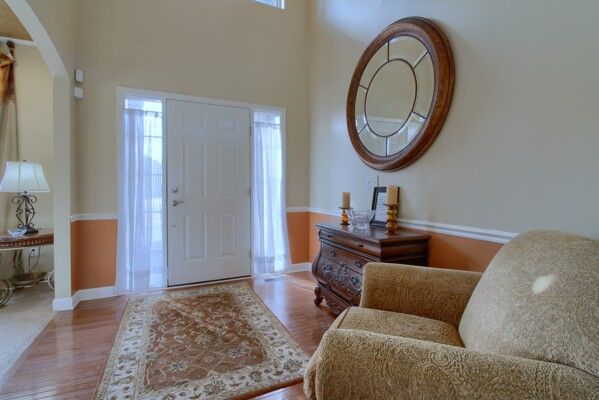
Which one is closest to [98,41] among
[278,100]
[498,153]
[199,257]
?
[278,100]

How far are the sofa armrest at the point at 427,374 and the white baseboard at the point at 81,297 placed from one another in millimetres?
2805

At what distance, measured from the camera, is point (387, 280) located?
5.05 ft

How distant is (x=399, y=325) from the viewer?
132 centimetres

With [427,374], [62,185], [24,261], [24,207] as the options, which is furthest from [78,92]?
[427,374]

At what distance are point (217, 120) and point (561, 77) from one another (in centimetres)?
297

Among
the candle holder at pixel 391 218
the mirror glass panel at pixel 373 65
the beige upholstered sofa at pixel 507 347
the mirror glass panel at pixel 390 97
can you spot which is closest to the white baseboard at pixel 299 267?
the candle holder at pixel 391 218

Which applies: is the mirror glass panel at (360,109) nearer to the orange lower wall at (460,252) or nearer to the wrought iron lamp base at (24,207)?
the orange lower wall at (460,252)

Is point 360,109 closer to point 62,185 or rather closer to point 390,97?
point 390,97

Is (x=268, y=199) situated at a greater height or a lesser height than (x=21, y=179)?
lesser

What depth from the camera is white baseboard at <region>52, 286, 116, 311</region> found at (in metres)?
2.55

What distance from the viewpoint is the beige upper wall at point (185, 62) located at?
282 cm

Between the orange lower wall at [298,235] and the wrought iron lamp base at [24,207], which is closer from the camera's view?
the wrought iron lamp base at [24,207]

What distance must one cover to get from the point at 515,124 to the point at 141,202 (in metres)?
3.24

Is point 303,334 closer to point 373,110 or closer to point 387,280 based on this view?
point 387,280
